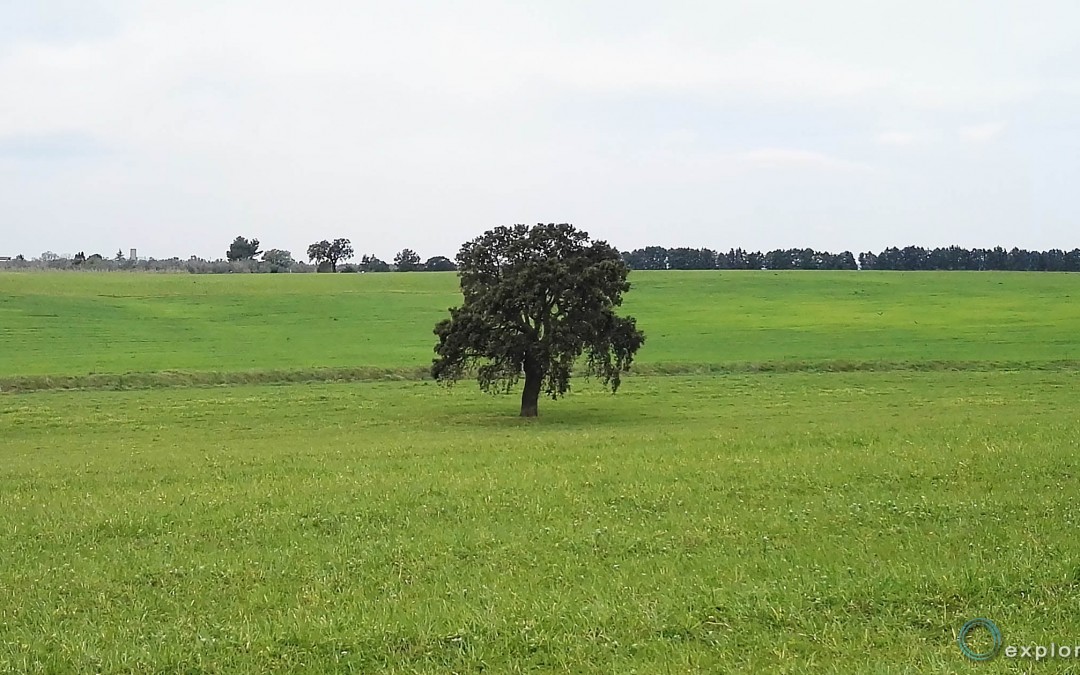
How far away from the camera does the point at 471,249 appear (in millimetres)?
35750

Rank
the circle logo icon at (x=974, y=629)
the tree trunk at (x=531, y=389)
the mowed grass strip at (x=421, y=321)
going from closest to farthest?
the circle logo icon at (x=974, y=629) → the tree trunk at (x=531, y=389) → the mowed grass strip at (x=421, y=321)

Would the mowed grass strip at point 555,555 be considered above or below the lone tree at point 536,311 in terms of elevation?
below

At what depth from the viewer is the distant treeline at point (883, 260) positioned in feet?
515

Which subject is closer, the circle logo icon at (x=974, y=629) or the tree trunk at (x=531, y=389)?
the circle logo icon at (x=974, y=629)

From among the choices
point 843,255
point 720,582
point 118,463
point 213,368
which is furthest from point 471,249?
point 843,255

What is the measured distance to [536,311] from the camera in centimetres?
3444

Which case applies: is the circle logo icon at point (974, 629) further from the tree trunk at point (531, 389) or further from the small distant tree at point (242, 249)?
the small distant tree at point (242, 249)

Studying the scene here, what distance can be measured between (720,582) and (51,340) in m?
60.9

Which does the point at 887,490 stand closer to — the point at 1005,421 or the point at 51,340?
the point at 1005,421

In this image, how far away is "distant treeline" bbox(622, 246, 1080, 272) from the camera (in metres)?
157

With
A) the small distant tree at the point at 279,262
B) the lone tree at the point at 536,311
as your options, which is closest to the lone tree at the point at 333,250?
the small distant tree at the point at 279,262

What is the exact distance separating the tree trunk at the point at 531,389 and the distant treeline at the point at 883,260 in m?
121

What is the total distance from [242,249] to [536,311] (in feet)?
565

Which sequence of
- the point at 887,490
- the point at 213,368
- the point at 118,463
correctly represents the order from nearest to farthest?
the point at 887,490
the point at 118,463
the point at 213,368
